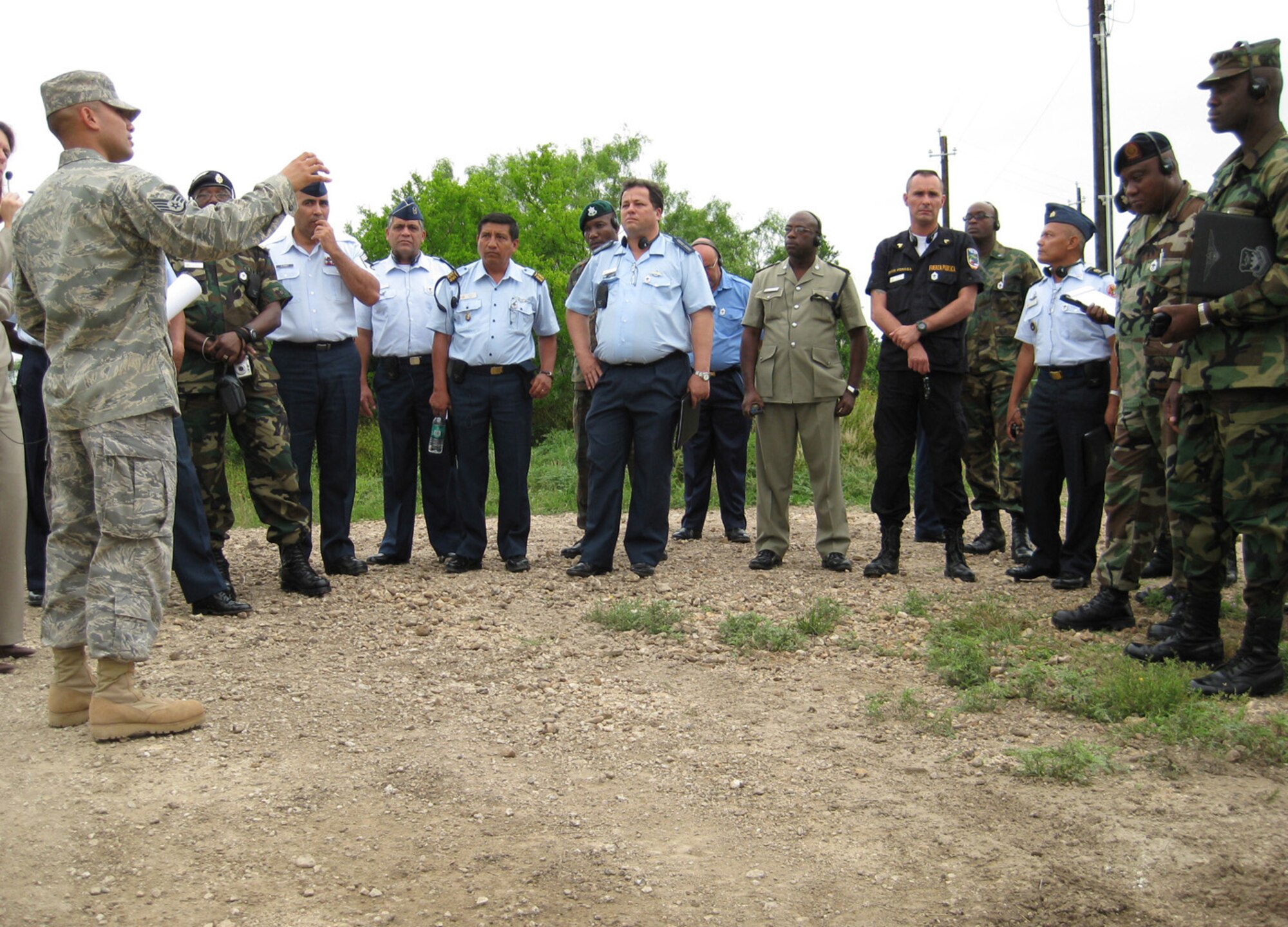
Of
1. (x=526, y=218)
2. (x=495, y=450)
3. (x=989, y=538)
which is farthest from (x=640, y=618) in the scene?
(x=526, y=218)

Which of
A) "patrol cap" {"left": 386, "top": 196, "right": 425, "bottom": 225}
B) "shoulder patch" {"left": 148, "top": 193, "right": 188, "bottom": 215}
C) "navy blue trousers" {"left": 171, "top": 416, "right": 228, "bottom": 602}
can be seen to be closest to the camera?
"shoulder patch" {"left": 148, "top": 193, "right": 188, "bottom": 215}

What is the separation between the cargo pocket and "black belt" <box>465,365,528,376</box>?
3.34 metres

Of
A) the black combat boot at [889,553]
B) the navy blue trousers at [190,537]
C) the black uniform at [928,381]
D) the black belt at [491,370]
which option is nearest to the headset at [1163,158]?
the black uniform at [928,381]

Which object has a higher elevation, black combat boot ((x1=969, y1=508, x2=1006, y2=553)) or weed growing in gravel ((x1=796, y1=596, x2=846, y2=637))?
black combat boot ((x1=969, y1=508, x2=1006, y2=553))

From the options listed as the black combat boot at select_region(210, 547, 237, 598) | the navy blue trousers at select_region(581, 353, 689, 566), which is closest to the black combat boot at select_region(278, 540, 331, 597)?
the black combat boot at select_region(210, 547, 237, 598)

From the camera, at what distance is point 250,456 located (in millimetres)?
6227

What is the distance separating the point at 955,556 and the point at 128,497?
4667 mm

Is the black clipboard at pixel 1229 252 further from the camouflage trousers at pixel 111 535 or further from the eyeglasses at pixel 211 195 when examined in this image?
the eyeglasses at pixel 211 195

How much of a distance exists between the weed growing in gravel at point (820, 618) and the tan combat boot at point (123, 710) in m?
2.79

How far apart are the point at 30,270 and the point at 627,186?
3771 mm

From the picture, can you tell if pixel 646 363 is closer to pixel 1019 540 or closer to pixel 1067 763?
pixel 1019 540

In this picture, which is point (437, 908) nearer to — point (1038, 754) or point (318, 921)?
point (318, 921)

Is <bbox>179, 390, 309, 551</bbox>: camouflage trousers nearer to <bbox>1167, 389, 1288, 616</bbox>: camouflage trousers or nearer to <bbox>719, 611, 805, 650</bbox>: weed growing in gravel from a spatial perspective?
<bbox>719, 611, 805, 650</bbox>: weed growing in gravel

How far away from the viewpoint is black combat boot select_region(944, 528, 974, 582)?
6703mm
